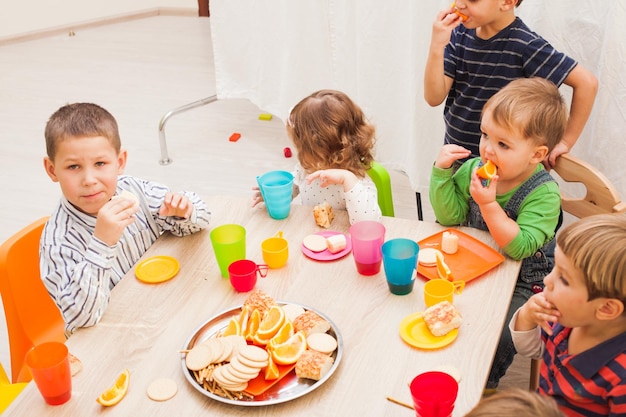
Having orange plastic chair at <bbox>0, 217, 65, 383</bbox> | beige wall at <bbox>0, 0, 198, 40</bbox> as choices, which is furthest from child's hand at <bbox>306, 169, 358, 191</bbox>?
beige wall at <bbox>0, 0, 198, 40</bbox>

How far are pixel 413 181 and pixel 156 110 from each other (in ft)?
7.29

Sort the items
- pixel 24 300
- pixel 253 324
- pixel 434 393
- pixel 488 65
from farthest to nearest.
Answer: pixel 488 65, pixel 24 300, pixel 253 324, pixel 434 393

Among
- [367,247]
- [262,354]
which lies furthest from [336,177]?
[262,354]

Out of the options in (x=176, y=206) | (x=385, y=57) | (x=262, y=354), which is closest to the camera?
(x=262, y=354)

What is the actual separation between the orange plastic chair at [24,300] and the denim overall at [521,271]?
1184 mm

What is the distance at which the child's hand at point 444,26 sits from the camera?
6.57 feet

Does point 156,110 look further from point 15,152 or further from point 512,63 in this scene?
point 512,63

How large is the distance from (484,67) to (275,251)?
959 millimetres

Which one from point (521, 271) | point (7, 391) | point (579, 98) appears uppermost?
point (579, 98)

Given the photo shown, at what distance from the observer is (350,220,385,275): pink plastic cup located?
1.51 m

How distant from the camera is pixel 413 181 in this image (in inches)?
117

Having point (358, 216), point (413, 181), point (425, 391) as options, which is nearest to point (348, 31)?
point (413, 181)

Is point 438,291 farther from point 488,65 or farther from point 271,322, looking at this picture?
point 488,65

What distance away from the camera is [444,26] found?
202 cm
